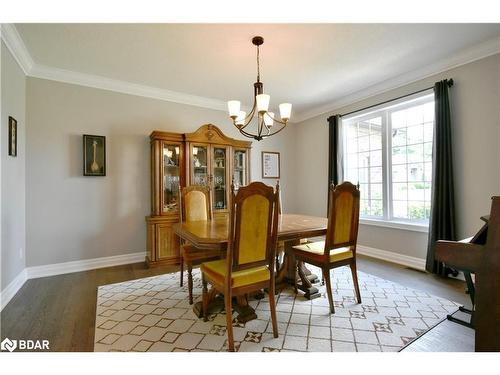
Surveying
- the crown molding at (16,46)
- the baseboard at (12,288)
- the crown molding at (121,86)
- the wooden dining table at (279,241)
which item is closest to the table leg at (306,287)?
the wooden dining table at (279,241)

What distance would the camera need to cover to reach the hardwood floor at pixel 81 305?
164 cm

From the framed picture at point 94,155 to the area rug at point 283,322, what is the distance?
5.07 feet

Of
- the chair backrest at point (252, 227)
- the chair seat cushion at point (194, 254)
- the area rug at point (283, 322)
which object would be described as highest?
the chair backrest at point (252, 227)

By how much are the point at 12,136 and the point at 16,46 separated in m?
0.90

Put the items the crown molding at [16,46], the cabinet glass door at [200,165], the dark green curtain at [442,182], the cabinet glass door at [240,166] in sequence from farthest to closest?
the cabinet glass door at [240,166] < the cabinet glass door at [200,165] < the dark green curtain at [442,182] < the crown molding at [16,46]

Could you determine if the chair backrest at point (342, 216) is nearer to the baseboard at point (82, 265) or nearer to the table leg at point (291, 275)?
the table leg at point (291, 275)

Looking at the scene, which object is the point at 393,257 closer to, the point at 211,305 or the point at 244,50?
the point at 211,305

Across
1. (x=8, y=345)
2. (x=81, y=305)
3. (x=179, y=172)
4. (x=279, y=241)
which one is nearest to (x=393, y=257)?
(x=279, y=241)

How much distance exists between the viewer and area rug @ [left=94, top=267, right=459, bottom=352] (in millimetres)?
1618

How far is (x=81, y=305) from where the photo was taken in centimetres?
221

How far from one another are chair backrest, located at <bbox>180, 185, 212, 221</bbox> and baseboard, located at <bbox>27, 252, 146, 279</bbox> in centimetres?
138

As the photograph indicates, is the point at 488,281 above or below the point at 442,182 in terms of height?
below

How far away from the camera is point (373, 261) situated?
3.49 metres
